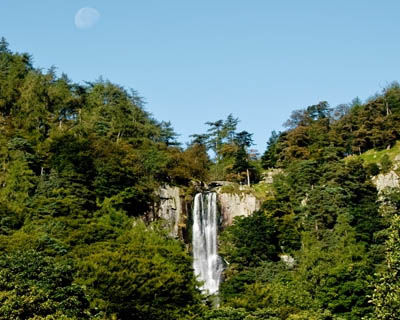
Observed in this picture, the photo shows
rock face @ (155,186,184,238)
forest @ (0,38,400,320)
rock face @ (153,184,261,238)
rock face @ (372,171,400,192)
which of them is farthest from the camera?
rock face @ (372,171,400,192)

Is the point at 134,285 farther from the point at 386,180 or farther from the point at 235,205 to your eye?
the point at 386,180

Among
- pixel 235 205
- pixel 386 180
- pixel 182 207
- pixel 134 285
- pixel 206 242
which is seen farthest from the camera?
pixel 386 180

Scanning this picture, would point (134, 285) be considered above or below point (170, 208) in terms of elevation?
below

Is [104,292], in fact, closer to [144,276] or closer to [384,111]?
[144,276]

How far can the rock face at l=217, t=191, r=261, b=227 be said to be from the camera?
47.4 m

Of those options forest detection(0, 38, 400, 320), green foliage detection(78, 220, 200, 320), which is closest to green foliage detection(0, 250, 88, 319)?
forest detection(0, 38, 400, 320)

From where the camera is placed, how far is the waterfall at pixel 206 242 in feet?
143

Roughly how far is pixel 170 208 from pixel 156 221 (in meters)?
3.10

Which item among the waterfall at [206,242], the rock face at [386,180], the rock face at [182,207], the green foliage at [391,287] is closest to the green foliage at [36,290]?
the green foliage at [391,287]

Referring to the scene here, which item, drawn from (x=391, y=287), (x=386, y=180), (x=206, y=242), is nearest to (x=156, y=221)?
(x=206, y=242)

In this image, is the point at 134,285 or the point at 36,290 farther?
the point at 134,285

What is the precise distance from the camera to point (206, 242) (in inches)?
1774

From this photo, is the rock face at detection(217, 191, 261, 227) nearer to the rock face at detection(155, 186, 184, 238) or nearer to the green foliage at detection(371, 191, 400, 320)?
the rock face at detection(155, 186, 184, 238)

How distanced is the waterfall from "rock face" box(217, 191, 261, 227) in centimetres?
124
